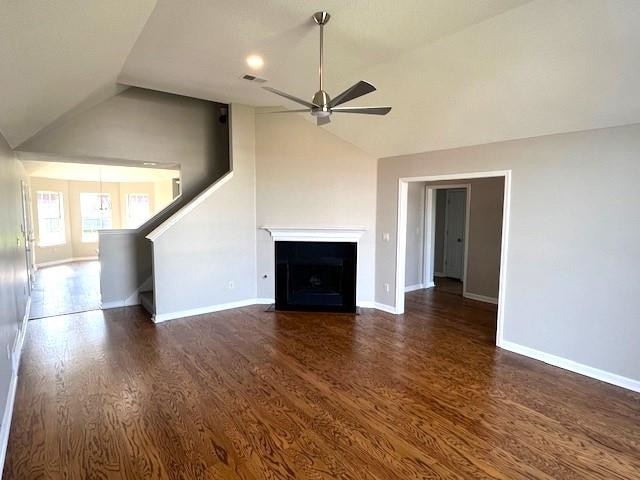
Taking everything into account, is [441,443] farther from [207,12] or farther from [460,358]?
[207,12]

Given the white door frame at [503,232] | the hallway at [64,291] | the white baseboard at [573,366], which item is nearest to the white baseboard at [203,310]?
the hallway at [64,291]

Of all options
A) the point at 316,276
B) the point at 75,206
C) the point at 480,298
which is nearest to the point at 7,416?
the point at 316,276

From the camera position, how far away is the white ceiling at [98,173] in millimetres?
7796

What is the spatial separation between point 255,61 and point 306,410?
3.46 m

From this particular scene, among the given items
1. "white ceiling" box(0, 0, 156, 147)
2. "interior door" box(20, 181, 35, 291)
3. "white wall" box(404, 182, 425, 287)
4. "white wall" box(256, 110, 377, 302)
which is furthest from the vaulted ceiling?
"white wall" box(404, 182, 425, 287)

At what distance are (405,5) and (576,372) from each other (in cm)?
380

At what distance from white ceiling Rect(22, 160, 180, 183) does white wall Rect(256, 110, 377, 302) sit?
3464 millimetres

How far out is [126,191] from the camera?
35.3 ft

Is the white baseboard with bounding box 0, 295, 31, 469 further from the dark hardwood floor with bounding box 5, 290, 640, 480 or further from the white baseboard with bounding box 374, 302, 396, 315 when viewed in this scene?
the white baseboard with bounding box 374, 302, 396, 315

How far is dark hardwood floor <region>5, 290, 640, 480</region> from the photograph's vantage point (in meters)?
2.20

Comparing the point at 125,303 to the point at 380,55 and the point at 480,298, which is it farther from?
the point at 480,298

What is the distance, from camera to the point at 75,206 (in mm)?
10070

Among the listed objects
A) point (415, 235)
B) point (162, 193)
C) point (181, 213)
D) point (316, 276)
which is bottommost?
point (316, 276)

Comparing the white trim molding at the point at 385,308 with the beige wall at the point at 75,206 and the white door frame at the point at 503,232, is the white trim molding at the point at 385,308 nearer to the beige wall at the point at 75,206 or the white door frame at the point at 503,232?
the white door frame at the point at 503,232
